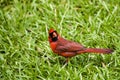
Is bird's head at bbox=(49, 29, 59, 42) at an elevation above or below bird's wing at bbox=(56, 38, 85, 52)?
above

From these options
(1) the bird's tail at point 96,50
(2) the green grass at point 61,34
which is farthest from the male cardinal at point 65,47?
(2) the green grass at point 61,34

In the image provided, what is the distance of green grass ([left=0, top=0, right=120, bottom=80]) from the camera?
551 cm

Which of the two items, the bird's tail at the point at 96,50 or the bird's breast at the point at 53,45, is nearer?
the bird's tail at the point at 96,50

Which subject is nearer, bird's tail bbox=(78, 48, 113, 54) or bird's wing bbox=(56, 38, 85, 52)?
bird's tail bbox=(78, 48, 113, 54)

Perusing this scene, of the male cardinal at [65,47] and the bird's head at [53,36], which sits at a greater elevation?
the bird's head at [53,36]

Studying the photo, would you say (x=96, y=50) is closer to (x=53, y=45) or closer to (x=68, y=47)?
(x=68, y=47)

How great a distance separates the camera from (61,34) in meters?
6.30

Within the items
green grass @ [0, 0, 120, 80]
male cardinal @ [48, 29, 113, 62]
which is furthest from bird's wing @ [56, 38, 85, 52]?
green grass @ [0, 0, 120, 80]

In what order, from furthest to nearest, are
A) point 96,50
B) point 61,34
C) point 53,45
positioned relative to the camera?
point 61,34 < point 53,45 < point 96,50

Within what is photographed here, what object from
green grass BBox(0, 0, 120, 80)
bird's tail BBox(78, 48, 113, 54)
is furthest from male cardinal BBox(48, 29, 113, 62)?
green grass BBox(0, 0, 120, 80)

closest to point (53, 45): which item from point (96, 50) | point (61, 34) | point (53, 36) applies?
point (53, 36)

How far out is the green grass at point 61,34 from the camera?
551 centimetres

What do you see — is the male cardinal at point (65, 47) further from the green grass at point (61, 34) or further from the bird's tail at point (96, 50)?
the green grass at point (61, 34)

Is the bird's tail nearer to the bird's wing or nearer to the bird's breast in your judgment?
the bird's wing
